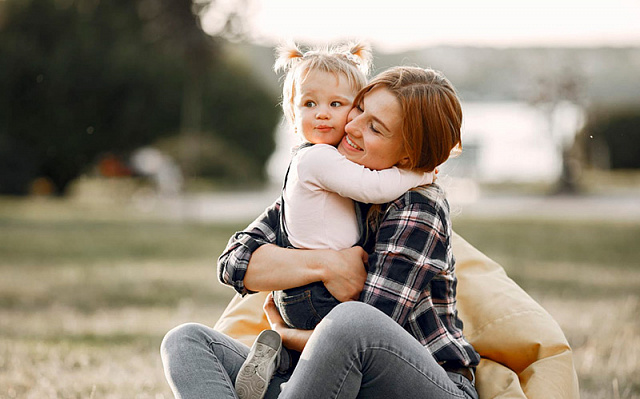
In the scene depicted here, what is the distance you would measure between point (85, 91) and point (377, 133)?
1607 centimetres

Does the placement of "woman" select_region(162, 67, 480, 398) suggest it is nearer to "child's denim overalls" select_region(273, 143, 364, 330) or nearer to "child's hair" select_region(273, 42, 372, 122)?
"child's denim overalls" select_region(273, 143, 364, 330)

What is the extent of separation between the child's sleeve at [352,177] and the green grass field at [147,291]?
54.6 inches

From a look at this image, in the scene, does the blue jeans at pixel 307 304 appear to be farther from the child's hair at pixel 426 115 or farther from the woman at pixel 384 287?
the child's hair at pixel 426 115

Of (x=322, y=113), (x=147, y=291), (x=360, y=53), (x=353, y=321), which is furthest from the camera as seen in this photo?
(x=147, y=291)

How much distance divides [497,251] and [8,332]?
5566mm

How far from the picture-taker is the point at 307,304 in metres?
2.27

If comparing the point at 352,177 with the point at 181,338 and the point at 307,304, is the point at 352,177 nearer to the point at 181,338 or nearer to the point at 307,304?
the point at 307,304

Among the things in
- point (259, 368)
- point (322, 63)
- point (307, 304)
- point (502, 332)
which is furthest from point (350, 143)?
point (502, 332)

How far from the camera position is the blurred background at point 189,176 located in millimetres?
4883

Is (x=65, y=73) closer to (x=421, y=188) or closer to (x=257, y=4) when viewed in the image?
(x=257, y=4)

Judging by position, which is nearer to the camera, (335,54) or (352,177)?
(352,177)

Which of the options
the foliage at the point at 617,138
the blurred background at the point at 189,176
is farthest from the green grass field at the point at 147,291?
the foliage at the point at 617,138

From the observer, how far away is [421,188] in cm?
221

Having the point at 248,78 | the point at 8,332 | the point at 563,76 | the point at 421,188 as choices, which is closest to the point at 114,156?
the point at 248,78
